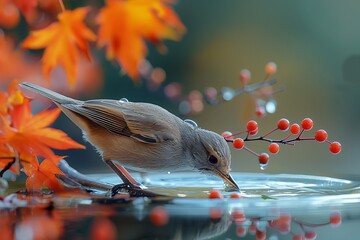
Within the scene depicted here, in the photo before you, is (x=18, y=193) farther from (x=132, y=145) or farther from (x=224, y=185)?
(x=224, y=185)

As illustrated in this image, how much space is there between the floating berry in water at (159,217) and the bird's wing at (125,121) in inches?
45.9

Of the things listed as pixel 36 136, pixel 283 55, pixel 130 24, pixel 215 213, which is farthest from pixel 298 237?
pixel 283 55

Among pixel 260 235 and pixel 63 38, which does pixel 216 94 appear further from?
pixel 260 235

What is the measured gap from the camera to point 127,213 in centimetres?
240

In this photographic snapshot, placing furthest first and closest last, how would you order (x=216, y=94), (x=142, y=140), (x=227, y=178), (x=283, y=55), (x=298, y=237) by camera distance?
(x=283, y=55) → (x=216, y=94) → (x=142, y=140) → (x=227, y=178) → (x=298, y=237)

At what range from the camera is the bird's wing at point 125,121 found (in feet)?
11.7

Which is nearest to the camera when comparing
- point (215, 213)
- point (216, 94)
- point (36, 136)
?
point (215, 213)

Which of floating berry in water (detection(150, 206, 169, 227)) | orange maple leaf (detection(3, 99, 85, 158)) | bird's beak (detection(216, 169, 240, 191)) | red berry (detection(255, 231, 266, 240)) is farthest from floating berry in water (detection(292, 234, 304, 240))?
bird's beak (detection(216, 169, 240, 191))

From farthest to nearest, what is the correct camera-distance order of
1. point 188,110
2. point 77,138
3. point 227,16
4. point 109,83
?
point 227,16, point 109,83, point 77,138, point 188,110

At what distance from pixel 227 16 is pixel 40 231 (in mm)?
6330

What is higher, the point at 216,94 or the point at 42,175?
the point at 216,94

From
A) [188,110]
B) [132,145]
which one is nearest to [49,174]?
[132,145]

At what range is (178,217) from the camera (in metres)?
2.33

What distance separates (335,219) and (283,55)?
6009mm
